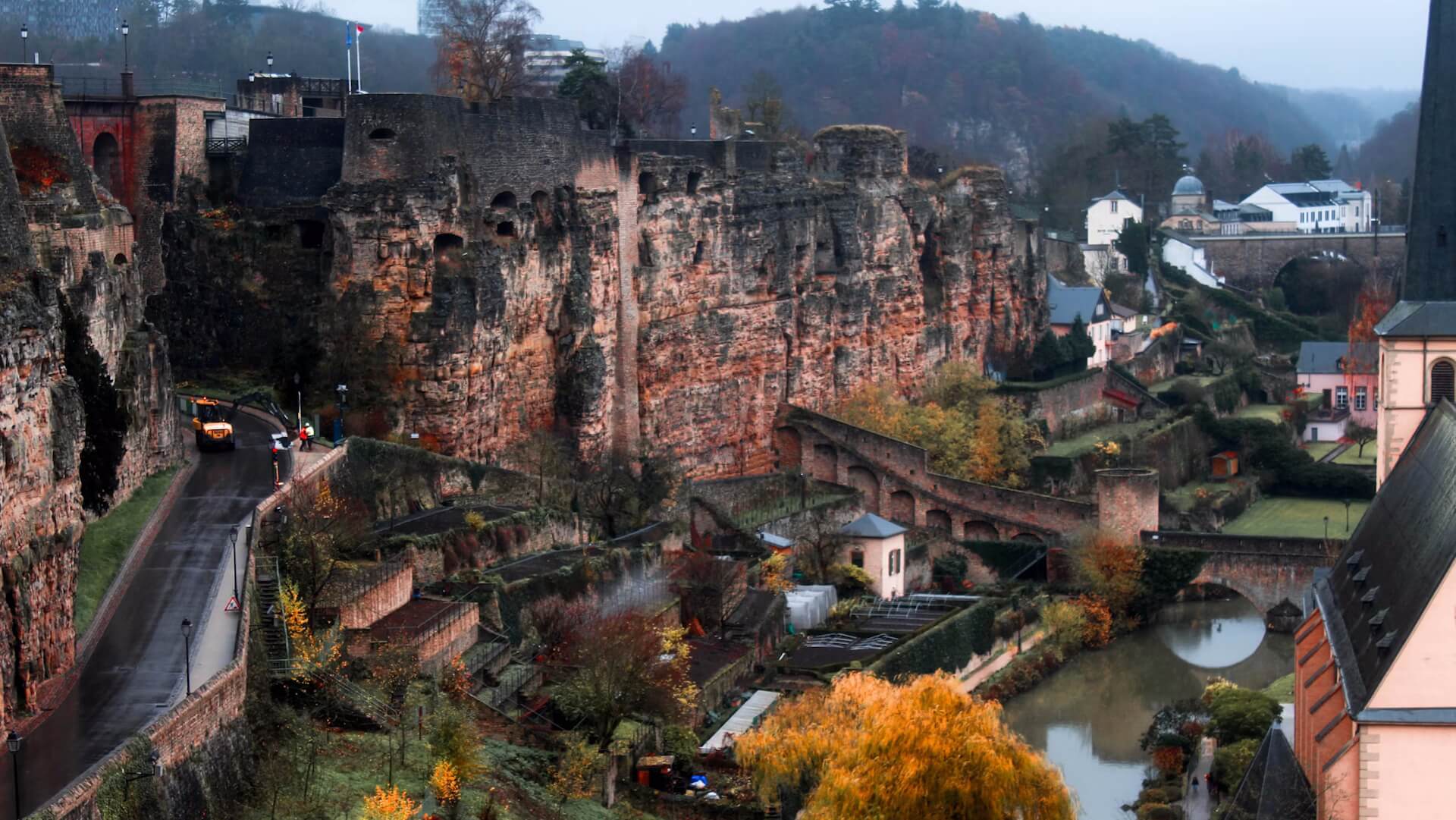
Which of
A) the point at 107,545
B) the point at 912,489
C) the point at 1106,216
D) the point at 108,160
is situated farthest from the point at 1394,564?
the point at 1106,216

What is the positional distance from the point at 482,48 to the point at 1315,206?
6747 centimetres

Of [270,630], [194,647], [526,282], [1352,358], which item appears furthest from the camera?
[1352,358]

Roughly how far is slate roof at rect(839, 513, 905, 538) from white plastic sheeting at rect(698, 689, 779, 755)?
1119cm

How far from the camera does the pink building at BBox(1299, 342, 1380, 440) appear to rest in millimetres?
81812

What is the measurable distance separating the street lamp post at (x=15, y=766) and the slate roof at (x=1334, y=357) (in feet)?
213

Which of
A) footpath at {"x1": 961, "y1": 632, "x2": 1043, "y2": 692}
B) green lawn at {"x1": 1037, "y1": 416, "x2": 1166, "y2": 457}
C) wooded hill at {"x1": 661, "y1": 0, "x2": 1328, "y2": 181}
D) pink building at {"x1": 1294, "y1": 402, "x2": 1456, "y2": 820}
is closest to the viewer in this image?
pink building at {"x1": 1294, "y1": 402, "x2": 1456, "y2": 820}

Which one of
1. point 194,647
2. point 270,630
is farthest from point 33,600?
point 270,630

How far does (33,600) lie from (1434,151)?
25805 mm

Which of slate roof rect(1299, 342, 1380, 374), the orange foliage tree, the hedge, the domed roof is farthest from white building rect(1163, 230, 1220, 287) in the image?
the orange foliage tree

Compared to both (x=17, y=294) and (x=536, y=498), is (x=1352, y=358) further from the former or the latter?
(x=17, y=294)

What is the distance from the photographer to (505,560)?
43844 mm

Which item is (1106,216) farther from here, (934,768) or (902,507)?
(934,768)

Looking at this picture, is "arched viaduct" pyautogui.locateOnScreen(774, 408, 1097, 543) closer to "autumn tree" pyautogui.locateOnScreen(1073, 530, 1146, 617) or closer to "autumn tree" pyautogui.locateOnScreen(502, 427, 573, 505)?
"autumn tree" pyautogui.locateOnScreen(1073, 530, 1146, 617)

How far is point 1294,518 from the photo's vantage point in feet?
A: 218
